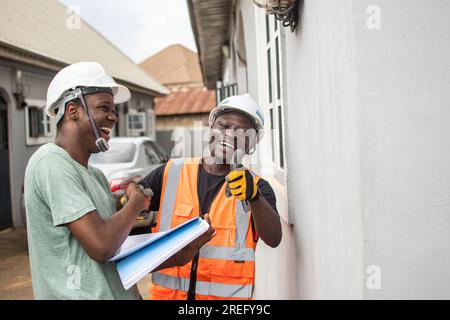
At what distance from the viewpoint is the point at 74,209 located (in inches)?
56.3

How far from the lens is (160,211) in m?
2.34

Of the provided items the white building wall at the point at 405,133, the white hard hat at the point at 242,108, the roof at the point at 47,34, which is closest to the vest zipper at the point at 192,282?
the white hard hat at the point at 242,108

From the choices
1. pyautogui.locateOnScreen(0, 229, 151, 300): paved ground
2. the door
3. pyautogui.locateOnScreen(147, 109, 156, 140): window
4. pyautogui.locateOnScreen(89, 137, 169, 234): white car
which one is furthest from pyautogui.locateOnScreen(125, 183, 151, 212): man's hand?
pyautogui.locateOnScreen(147, 109, 156, 140): window

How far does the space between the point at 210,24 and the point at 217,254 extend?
707cm

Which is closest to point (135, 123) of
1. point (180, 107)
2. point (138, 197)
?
point (180, 107)

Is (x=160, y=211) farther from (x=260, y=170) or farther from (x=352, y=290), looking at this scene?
(x=260, y=170)

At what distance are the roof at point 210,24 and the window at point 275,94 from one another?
3.61 m

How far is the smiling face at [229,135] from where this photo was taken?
2.36 m

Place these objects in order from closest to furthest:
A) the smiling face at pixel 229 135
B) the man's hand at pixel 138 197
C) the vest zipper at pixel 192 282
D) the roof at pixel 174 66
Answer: the man's hand at pixel 138 197
the vest zipper at pixel 192 282
the smiling face at pixel 229 135
the roof at pixel 174 66

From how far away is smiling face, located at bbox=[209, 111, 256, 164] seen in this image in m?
2.36

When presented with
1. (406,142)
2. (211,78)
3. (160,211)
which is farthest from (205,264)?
→ (211,78)

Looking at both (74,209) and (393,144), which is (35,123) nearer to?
(74,209)

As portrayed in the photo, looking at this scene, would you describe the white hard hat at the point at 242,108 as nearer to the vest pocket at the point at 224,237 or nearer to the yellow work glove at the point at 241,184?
the yellow work glove at the point at 241,184

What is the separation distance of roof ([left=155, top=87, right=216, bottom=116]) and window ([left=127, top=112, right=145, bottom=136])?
7.21 meters
